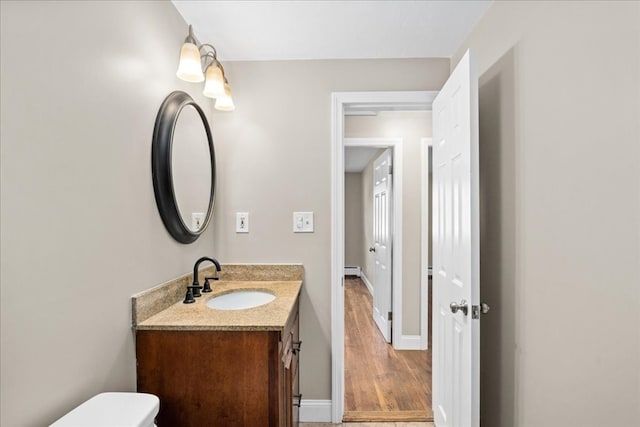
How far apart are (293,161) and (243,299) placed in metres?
0.90

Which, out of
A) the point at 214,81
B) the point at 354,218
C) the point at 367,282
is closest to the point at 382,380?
the point at 214,81

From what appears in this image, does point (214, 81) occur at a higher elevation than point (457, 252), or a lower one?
higher

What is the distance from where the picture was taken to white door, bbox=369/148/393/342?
333 centimetres

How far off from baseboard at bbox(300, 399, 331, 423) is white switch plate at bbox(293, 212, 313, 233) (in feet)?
3.60

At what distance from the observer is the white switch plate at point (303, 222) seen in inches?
81.7

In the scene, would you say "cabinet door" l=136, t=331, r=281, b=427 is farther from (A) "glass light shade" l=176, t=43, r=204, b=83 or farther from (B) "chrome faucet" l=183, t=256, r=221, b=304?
(A) "glass light shade" l=176, t=43, r=204, b=83

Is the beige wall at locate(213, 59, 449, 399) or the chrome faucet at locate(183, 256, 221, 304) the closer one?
the chrome faucet at locate(183, 256, 221, 304)

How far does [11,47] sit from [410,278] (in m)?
3.08

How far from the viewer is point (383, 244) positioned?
3641mm

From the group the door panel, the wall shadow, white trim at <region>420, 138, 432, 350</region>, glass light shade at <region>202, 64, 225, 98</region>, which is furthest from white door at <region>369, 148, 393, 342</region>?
glass light shade at <region>202, 64, 225, 98</region>


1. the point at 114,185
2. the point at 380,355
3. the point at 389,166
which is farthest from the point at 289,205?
the point at 380,355

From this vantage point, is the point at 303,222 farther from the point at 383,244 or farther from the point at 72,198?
the point at 383,244

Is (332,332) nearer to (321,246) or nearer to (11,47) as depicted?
(321,246)

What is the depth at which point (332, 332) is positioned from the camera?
80.5 inches
